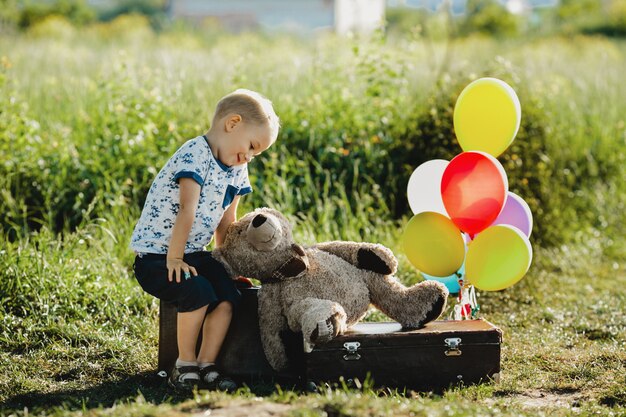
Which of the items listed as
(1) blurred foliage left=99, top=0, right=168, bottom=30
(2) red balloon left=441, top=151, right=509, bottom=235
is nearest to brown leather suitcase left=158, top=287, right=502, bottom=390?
(2) red balloon left=441, top=151, right=509, bottom=235

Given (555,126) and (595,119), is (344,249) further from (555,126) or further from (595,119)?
(595,119)

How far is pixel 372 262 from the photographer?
412 cm

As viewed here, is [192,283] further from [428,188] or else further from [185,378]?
[428,188]

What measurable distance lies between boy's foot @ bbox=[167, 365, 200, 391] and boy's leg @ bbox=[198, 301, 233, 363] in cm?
8

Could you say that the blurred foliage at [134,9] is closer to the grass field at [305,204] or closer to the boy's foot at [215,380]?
the grass field at [305,204]

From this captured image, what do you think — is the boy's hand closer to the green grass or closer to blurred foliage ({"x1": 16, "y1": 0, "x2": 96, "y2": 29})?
the green grass

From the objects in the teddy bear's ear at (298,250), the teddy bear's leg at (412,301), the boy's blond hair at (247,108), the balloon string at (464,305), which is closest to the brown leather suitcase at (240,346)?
the teddy bear's ear at (298,250)

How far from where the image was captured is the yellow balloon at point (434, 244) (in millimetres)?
4352

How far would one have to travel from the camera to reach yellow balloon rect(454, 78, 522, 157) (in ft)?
14.8

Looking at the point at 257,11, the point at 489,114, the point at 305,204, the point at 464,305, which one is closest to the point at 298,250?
the point at 464,305

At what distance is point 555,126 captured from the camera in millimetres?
8203

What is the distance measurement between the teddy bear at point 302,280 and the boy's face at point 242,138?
299 millimetres

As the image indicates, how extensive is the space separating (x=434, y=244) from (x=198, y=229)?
3.78ft

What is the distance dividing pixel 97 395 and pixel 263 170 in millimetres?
3474
